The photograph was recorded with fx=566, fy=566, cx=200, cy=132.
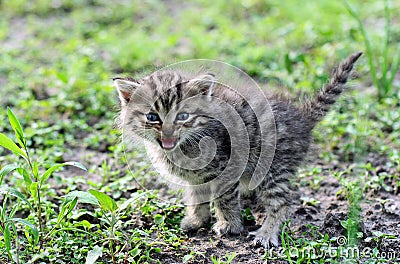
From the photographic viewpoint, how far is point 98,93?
753 centimetres

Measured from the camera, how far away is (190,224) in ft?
16.8

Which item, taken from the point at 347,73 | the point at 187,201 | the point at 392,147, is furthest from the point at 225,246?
the point at 392,147

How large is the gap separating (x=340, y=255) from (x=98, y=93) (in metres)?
4.23

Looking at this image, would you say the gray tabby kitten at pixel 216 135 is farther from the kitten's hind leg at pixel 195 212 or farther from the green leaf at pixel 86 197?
the green leaf at pixel 86 197

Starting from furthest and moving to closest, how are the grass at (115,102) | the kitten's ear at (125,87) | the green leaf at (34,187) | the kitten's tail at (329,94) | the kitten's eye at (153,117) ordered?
the kitten's tail at (329,94) → the kitten's ear at (125,87) → the kitten's eye at (153,117) → the grass at (115,102) → the green leaf at (34,187)

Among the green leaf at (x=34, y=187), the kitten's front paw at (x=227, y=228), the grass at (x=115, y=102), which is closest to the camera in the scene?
the green leaf at (x=34, y=187)

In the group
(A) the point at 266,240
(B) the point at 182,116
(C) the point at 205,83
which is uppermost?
(C) the point at 205,83

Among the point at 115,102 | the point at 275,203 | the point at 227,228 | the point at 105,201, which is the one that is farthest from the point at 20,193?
the point at 115,102

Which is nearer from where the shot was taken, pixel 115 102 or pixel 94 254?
pixel 94 254

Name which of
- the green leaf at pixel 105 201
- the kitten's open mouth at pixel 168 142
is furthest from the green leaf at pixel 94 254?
the kitten's open mouth at pixel 168 142

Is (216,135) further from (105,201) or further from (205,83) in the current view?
(105,201)

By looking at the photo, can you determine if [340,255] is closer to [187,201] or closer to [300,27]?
[187,201]
